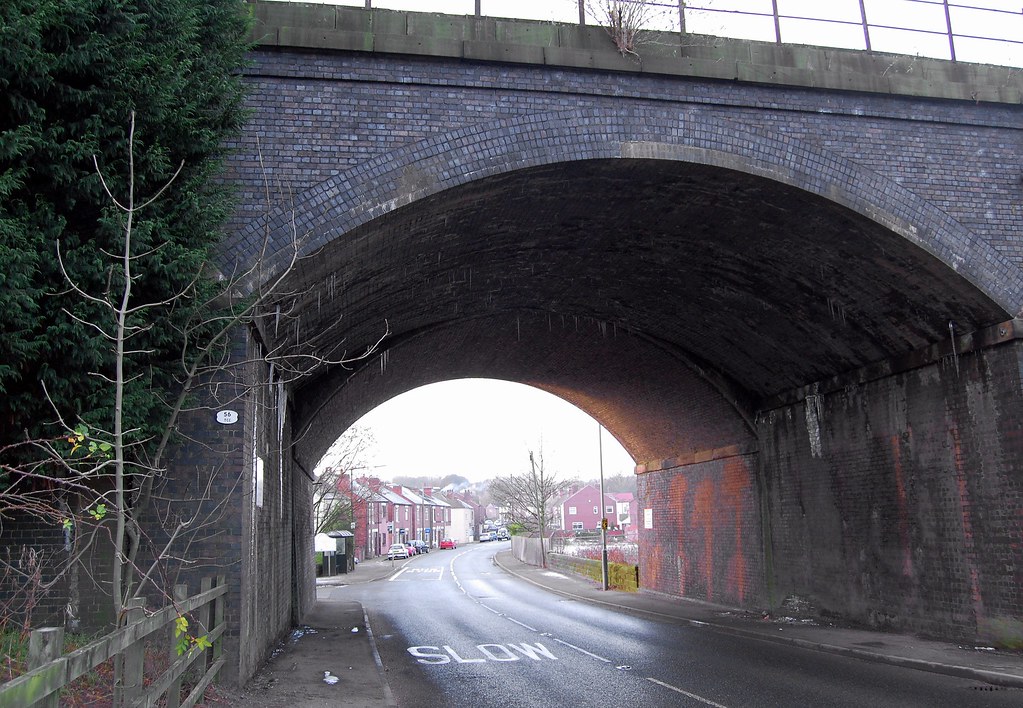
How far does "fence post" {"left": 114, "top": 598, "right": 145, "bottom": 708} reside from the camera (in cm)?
408

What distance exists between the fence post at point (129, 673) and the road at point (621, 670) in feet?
15.0

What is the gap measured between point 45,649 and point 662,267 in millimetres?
11132

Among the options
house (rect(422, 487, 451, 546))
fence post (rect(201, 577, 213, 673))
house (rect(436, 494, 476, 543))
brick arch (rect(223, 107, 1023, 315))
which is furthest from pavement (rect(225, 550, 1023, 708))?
house (rect(436, 494, 476, 543))

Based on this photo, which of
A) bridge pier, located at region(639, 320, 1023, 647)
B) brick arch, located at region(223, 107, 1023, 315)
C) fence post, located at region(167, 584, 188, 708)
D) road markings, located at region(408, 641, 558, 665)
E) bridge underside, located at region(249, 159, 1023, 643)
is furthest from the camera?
road markings, located at region(408, 641, 558, 665)

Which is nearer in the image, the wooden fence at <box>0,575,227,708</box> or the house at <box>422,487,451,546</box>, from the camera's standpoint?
the wooden fence at <box>0,575,227,708</box>

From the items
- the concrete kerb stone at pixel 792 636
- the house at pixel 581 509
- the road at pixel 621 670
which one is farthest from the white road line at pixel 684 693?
the house at pixel 581 509

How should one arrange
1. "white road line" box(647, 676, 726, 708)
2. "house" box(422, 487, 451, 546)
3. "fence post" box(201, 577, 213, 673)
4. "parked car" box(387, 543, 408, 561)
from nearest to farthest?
"fence post" box(201, 577, 213, 673)
"white road line" box(647, 676, 726, 708)
"parked car" box(387, 543, 408, 561)
"house" box(422, 487, 451, 546)

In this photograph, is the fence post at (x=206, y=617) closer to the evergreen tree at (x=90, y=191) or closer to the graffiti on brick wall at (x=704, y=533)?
the evergreen tree at (x=90, y=191)

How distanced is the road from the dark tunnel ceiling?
480 centimetres

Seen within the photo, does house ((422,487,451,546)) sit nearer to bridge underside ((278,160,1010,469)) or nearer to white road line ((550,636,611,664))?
bridge underside ((278,160,1010,469))

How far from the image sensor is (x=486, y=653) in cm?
1196

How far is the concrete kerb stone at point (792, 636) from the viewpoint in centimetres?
895

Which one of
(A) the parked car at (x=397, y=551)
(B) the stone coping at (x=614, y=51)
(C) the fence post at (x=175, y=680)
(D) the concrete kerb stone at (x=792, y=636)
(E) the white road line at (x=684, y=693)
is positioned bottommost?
(A) the parked car at (x=397, y=551)

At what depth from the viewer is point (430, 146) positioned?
8.89 meters
